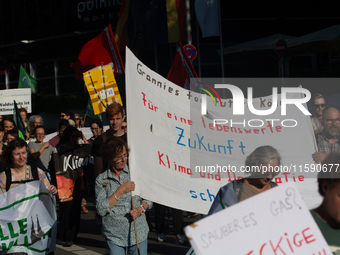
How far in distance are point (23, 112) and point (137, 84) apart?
6533mm

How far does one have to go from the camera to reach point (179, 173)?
11.9 ft

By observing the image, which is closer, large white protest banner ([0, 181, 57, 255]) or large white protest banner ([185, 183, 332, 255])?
large white protest banner ([185, 183, 332, 255])

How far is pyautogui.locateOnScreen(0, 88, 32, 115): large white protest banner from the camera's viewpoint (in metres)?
10.6

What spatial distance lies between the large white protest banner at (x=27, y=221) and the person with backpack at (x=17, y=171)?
0.07 m

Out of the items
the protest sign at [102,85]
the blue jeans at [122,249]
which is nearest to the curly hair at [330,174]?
the blue jeans at [122,249]

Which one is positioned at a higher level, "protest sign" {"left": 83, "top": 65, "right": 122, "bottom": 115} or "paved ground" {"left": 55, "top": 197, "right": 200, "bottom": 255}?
"protest sign" {"left": 83, "top": 65, "right": 122, "bottom": 115}

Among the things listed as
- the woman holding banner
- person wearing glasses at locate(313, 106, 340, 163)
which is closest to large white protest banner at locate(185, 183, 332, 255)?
the woman holding banner

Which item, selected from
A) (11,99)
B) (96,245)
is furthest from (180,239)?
(11,99)

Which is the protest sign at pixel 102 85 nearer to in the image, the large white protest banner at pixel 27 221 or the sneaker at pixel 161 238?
the sneaker at pixel 161 238

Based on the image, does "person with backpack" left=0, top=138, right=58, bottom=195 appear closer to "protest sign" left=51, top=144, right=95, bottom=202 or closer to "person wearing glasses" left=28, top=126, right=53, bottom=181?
"protest sign" left=51, top=144, right=95, bottom=202

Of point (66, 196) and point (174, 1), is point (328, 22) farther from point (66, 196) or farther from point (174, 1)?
point (66, 196)

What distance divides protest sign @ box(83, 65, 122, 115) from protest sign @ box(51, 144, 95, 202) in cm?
145

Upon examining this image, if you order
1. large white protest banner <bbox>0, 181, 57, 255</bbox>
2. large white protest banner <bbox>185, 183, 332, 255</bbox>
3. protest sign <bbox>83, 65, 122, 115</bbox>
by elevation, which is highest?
protest sign <bbox>83, 65, 122, 115</bbox>

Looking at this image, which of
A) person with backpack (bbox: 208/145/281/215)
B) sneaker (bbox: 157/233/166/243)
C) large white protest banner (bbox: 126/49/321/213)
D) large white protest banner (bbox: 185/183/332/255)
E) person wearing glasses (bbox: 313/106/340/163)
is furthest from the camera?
sneaker (bbox: 157/233/166/243)
